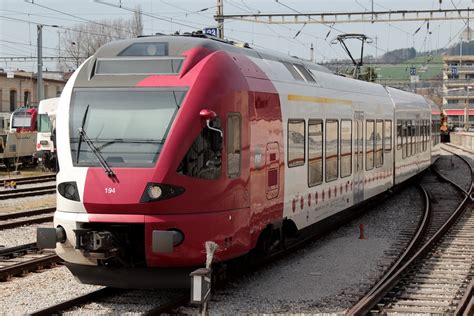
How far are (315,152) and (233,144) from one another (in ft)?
11.7

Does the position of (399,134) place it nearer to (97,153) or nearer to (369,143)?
(369,143)

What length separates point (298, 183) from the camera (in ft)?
38.3

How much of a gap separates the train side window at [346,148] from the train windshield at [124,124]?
615cm

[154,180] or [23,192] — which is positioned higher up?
[154,180]

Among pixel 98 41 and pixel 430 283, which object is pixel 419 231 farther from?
pixel 98 41

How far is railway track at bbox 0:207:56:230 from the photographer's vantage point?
1625 cm

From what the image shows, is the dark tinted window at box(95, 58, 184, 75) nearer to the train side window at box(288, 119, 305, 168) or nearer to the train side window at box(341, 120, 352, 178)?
the train side window at box(288, 119, 305, 168)

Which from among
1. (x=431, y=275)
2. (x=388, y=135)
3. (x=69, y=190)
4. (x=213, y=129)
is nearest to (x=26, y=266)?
(x=69, y=190)

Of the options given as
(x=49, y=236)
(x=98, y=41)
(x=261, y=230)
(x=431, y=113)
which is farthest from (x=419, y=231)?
(x=98, y=41)

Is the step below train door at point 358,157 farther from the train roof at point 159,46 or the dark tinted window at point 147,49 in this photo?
Answer: the dark tinted window at point 147,49

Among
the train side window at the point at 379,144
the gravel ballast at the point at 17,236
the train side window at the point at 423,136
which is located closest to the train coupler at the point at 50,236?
the gravel ballast at the point at 17,236

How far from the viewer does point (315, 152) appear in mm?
12523

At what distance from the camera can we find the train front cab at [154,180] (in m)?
8.47

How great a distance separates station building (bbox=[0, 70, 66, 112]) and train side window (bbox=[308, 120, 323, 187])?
45368 mm
